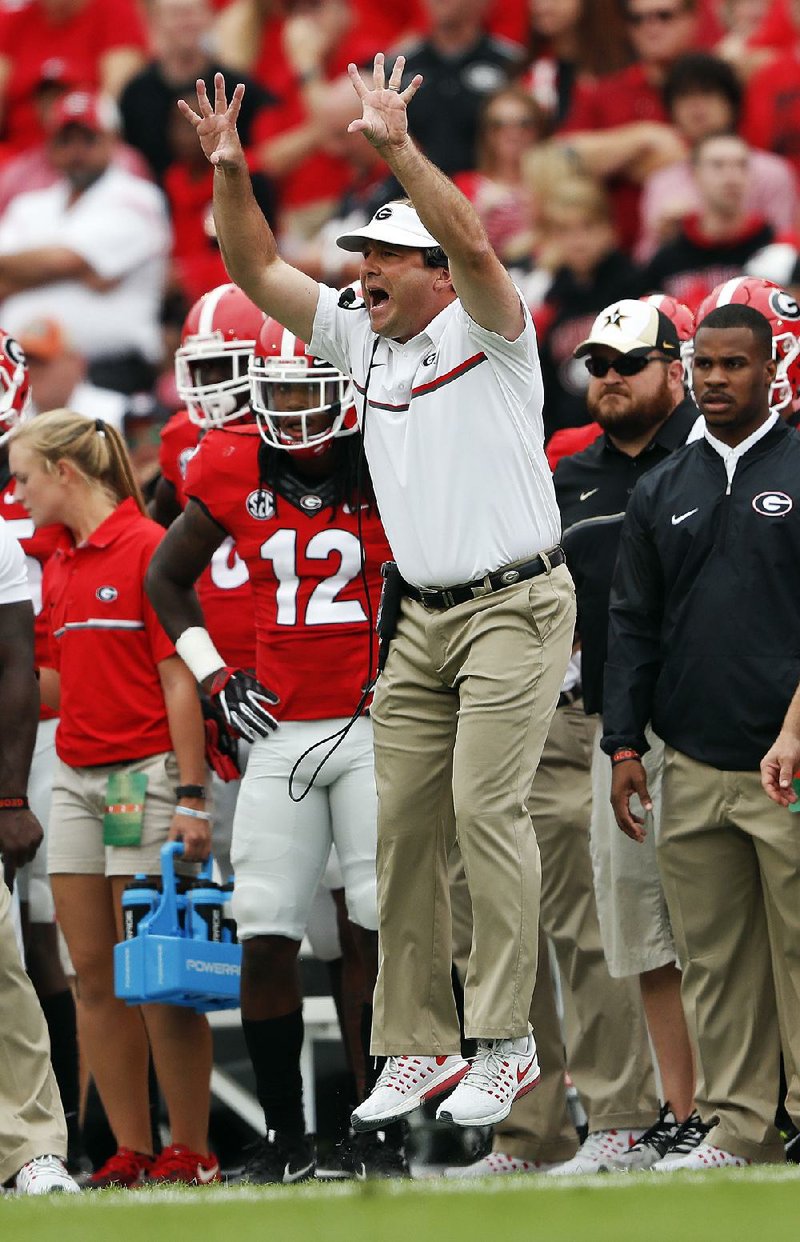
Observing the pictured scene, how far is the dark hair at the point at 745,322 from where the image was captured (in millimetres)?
6160

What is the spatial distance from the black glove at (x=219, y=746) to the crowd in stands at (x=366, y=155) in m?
2.87

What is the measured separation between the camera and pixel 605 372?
6707mm

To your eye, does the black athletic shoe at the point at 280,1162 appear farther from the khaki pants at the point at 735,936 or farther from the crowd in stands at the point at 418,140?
the crowd in stands at the point at 418,140

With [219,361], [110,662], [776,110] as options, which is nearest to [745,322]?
[219,361]

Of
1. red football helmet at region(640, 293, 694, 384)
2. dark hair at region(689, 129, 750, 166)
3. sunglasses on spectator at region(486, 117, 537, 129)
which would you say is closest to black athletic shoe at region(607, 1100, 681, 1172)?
red football helmet at region(640, 293, 694, 384)

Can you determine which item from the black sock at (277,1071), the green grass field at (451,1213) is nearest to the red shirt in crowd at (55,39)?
the black sock at (277,1071)

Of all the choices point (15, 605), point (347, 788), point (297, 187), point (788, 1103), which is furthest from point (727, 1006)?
point (297, 187)

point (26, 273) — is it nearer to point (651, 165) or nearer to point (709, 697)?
point (651, 165)

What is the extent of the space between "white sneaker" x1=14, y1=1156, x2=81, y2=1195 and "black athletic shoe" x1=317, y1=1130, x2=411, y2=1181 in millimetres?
735

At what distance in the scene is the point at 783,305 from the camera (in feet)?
22.2

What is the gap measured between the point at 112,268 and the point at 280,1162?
6739mm

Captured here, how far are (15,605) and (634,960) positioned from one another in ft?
6.72

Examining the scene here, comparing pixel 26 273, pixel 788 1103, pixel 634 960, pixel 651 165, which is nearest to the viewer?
pixel 788 1103

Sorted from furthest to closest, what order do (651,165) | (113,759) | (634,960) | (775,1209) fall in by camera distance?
1. (651,165)
2. (113,759)
3. (634,960)
4. (775,1209)
